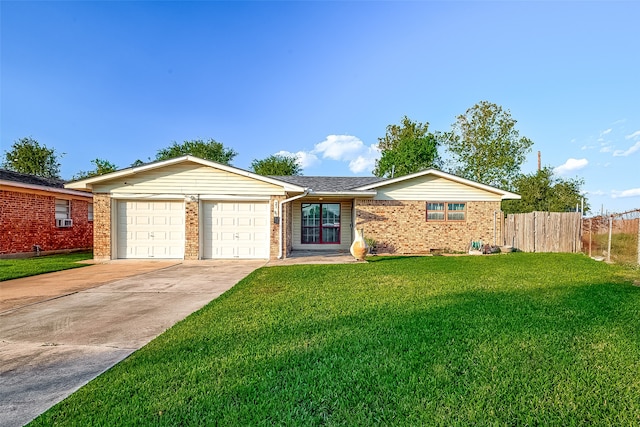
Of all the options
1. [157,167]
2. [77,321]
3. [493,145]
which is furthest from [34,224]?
[493,145]

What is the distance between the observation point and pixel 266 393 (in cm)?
251

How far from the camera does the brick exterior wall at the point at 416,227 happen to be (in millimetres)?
13859

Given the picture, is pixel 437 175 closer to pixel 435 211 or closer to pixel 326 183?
pixel 435 211

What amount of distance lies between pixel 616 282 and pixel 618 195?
18.2 metres

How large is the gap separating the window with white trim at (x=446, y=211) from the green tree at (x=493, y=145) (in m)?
17.6

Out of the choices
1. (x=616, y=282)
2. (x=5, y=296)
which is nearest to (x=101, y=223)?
(x=5, y=296)

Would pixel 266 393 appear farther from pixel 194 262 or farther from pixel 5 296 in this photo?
pixel 194 262

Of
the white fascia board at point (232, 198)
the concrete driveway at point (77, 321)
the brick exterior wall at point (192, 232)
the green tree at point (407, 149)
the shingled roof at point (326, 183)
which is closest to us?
the concrete driveway at point (77, 321)

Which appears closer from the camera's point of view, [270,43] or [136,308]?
[136,308]

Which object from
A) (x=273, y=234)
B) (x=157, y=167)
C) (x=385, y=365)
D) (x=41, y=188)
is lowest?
(x=385, y=365)

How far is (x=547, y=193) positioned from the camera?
25172 millimetres

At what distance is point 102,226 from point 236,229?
481 cm

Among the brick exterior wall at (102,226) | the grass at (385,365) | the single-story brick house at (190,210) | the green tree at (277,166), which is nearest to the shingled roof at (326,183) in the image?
the single-story brick house at (190,210)

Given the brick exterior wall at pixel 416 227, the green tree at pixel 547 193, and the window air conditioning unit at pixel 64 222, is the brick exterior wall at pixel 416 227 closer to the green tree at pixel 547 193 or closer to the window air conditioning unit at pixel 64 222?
the window air conditioning unit at pixel 64 222
